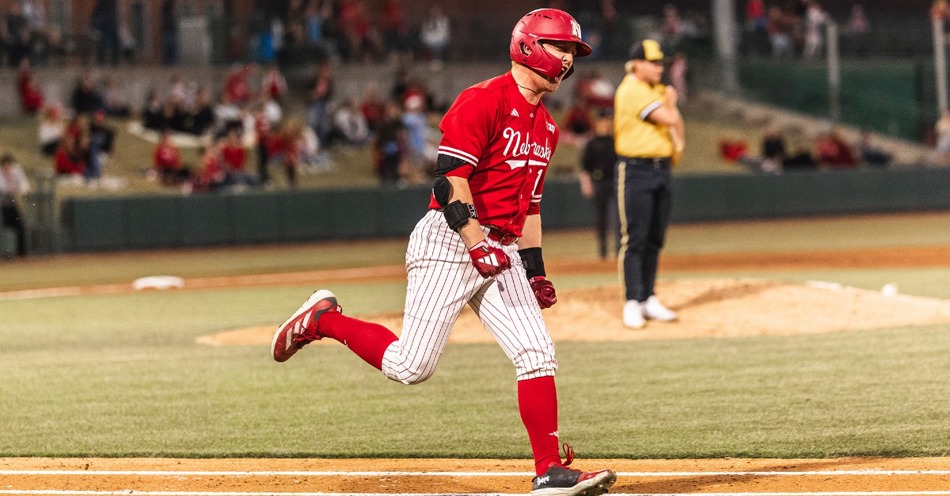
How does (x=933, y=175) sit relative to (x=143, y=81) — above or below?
below

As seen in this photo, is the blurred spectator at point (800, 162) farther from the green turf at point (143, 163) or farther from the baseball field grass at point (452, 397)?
the baseball field grass at point (452, 397)

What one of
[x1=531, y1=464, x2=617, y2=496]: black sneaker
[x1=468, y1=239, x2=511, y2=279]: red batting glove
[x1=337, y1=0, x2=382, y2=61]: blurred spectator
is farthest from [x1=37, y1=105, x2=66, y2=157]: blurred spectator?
[x1=531, y1=464, x2=617, y2=496]: black sneaker

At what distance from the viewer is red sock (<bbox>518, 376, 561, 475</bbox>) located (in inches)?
224

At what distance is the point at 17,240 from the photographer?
24.7 m

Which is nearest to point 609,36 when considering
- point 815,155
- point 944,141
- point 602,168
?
point 815,155

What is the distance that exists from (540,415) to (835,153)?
2657 cm

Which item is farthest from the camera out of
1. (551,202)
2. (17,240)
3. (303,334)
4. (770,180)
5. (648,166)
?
(770,180)

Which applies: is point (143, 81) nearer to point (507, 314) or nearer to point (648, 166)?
point (648, 166)

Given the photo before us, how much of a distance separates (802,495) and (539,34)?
2.26 m

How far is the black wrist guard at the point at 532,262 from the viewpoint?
6.14 meters

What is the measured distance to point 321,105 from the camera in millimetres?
29047

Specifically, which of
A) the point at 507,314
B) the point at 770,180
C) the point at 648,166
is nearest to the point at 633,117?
the point at 648,166

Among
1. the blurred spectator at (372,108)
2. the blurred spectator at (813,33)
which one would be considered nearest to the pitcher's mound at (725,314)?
the blurred spectator at (372,108)

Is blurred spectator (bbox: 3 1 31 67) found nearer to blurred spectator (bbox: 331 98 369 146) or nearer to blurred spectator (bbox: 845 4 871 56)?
blurred spectator (bbox: 331 98 369 146)
